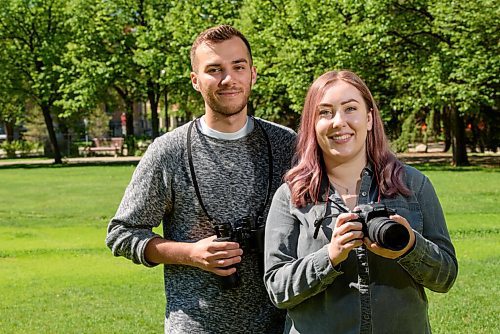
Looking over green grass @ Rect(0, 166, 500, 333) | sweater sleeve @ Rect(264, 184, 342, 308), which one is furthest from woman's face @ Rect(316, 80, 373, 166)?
green grass @ Rect(0, 166, 500, 333)

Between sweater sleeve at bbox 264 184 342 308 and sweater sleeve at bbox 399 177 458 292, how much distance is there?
0.26 meters

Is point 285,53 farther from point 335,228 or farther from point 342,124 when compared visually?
point 335,228

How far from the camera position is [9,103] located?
1909 inches

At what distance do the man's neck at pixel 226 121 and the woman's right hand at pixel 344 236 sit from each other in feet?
2.66

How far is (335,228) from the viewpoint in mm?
2518

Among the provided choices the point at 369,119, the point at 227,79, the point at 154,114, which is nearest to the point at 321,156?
the point at 369,119

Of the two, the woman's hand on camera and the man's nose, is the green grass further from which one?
the man's nose

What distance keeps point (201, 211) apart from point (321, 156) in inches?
22.9

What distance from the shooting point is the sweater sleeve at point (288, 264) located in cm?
259

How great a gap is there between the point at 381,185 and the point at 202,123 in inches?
34.5

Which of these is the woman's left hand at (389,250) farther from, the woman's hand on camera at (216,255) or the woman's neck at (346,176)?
the woman's hand on camera at (216,255)

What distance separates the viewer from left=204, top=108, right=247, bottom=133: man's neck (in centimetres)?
316

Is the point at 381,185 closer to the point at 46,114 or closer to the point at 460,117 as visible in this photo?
the point at 460,117

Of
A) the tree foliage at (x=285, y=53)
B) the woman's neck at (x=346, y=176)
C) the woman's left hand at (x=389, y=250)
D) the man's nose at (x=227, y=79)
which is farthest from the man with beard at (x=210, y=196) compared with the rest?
the tree foliage at (x=285, y=53)
